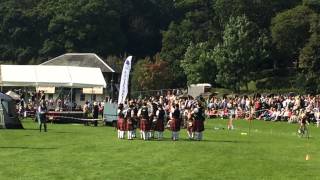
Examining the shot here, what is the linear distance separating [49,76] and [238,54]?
35.7m

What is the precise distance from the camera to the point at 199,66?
80.7 metres

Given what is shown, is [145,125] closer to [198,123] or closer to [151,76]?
[198,123]

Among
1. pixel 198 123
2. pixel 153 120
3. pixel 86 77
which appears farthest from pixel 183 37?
pixel 198 123

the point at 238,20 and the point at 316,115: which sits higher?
the point at 238,20

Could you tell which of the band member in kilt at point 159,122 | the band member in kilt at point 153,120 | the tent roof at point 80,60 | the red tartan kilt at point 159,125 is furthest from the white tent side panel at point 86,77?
the tent roof at point 80,60

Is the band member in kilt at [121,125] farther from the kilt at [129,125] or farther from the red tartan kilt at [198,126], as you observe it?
the red tartan kilt at [198,126]

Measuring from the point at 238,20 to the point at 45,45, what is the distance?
37.3 metres

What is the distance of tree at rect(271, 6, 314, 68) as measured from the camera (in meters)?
80.7

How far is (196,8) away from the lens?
337ft

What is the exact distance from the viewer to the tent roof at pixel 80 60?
322ft

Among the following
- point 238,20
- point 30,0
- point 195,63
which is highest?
point 30,0

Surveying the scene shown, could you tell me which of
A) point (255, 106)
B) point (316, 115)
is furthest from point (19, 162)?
point (255, 106)

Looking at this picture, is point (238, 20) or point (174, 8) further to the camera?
point (174, 8)

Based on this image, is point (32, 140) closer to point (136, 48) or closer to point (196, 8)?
point (196, 8)
